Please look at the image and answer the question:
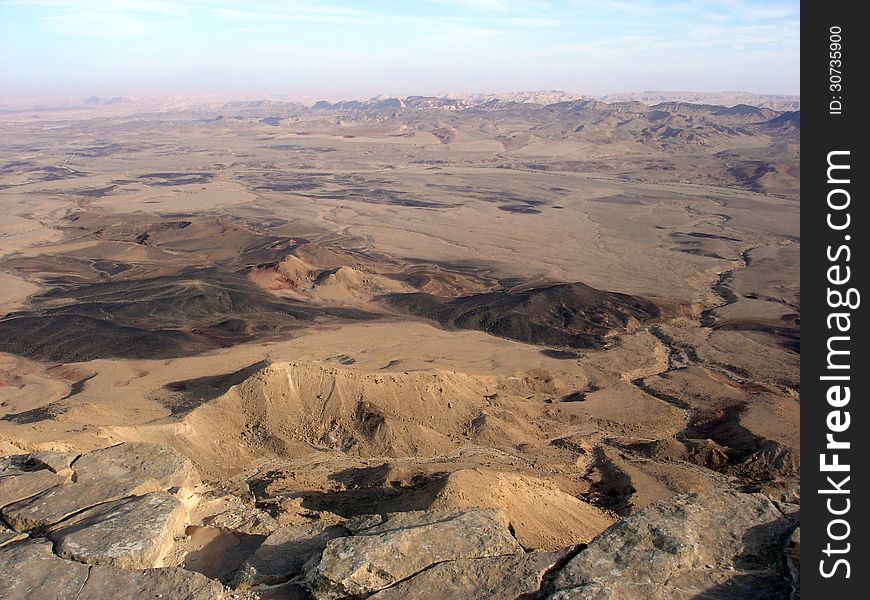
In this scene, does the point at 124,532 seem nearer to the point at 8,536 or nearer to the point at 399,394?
the point at 8,536

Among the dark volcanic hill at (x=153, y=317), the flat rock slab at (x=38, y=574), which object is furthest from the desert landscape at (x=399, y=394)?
the dark volcanic hill at (x=153, y=317)

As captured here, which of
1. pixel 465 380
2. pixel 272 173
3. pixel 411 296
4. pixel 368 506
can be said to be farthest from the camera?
pixel 272 173

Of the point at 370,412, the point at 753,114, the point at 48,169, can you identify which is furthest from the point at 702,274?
the point at 753,114

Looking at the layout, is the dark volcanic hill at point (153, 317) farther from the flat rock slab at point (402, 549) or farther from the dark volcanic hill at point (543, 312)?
the flat rock slab at point (402, 549)

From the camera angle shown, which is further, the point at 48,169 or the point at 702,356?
the point at 48,169

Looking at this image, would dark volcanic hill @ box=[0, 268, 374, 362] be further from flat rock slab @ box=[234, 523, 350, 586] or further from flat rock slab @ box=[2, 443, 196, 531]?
flat rock slab @ box=[234, 523, 350, 586]

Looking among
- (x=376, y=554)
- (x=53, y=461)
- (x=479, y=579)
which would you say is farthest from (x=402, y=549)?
(x=53, y=461)

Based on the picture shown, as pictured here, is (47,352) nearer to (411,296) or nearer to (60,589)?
(411,296)
